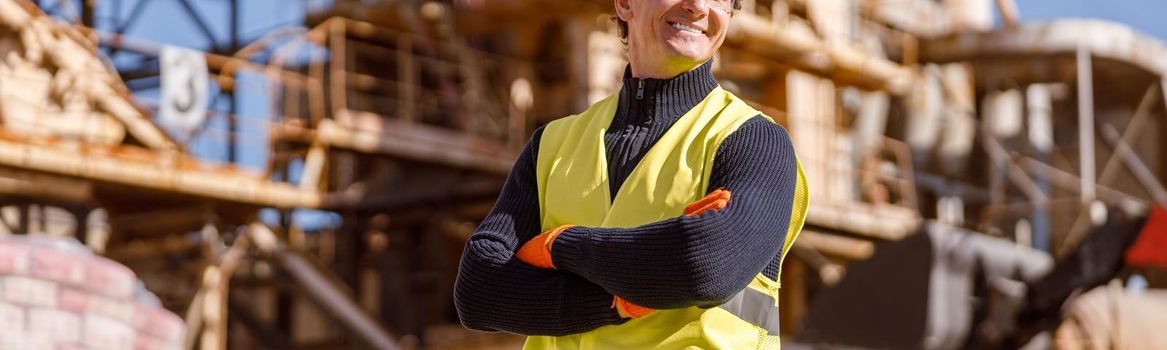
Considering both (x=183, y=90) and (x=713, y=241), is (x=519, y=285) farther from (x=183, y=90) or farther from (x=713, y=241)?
(x=183, y=90)

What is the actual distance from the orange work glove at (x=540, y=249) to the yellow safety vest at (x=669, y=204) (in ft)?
0.23

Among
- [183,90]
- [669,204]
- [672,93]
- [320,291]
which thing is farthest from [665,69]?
[320,291]

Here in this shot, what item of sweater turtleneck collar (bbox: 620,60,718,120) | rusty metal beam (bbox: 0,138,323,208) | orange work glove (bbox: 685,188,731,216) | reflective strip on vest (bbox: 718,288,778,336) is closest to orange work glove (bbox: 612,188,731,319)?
orange work glove (bbox: 685,188,731,216)

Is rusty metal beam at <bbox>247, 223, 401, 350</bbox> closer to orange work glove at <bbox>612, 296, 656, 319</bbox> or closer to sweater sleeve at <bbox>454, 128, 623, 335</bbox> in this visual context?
sweater sleeve at <bbox>454, 128, 623, 335</bbox>

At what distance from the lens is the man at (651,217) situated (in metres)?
2.91

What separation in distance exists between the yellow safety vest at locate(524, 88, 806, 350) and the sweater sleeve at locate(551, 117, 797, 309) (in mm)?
51

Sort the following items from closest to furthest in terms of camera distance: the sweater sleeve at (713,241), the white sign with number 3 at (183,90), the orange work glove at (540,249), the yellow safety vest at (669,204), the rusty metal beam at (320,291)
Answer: the sweater sleeve at (713,241), the yellow safety vest at (669,204), the orange work glove at (540,249), the white sign with number 3 at (183,90), the rusty metal beam at (320,291)

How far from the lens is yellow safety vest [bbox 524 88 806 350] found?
9.77 ft

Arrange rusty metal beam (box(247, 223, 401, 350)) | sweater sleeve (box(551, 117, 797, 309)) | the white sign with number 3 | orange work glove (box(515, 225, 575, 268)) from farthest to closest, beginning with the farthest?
rusty metal beam (box(247, 223, 401, 350)) → the white sign with number 3 → orange work glove (box(515, 225, 575, 268)) → sweater sleeve (box(551, 117, 797, 309))

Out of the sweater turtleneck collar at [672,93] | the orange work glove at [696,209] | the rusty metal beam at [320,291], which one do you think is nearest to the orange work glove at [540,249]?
the orange work glove at [696,209]

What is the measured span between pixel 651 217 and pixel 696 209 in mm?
135

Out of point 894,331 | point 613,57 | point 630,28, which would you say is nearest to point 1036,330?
point 894,331

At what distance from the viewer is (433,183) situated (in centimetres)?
2002

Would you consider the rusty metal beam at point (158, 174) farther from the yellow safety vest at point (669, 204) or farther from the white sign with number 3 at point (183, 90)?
the yellow safety vest at point (669, 204)
